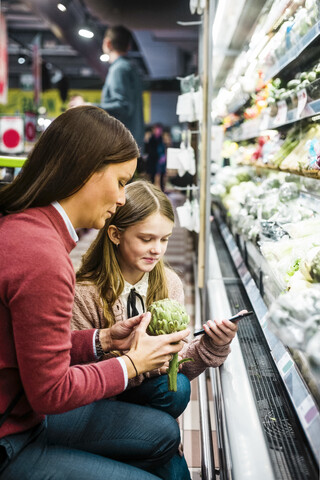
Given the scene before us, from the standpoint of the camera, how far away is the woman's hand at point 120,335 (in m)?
1.45

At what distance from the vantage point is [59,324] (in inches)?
40.6

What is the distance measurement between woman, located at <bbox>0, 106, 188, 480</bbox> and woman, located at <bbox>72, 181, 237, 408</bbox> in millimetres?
322

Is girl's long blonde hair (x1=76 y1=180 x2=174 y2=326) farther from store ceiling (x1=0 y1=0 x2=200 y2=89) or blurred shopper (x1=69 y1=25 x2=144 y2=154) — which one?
store ceiling (x1=0 y1=0 x2=200 y2=89)

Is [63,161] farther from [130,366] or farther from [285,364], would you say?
[285,364]

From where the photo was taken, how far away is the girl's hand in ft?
4.91

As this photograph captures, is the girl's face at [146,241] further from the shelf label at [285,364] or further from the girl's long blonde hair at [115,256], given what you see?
the shelf label at [285,364]

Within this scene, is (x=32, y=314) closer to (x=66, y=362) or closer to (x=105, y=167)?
(x=66, y=362)

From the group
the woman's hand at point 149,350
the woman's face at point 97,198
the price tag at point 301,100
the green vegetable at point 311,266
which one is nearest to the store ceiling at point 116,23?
the price tag at point 301,100

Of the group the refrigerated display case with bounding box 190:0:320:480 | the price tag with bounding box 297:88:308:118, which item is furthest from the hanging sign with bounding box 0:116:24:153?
the price tag with bounding box 297:88:308:118

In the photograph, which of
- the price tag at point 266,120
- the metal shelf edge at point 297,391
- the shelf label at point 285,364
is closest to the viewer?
the metal shelf edge at point 297,391

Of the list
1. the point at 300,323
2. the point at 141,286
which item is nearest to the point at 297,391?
the point at 300,323

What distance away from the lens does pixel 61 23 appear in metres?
8.59

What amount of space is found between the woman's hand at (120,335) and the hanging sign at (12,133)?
415 centimetres

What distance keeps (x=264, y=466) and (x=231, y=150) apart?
16.5ft
